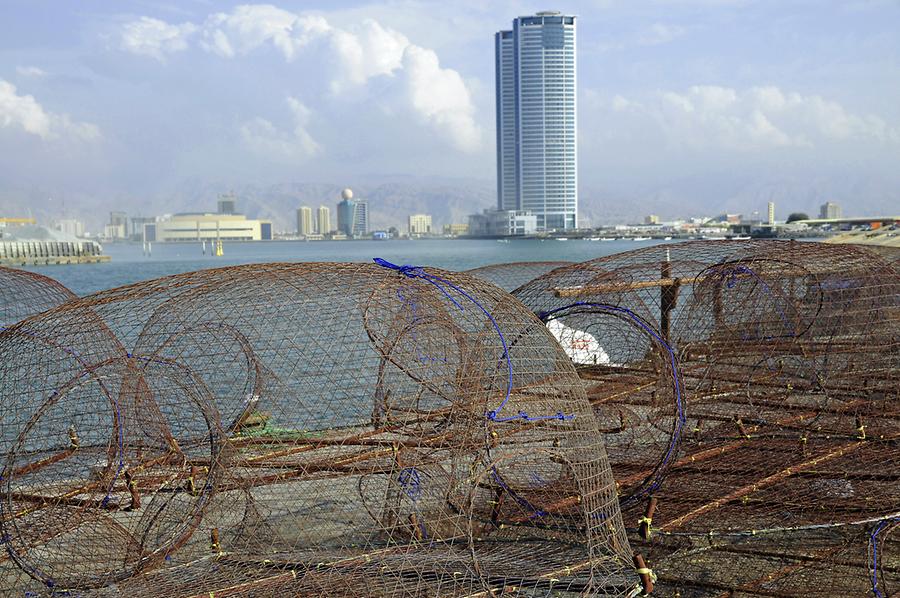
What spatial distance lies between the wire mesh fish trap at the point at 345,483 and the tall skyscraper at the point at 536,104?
169456 mm

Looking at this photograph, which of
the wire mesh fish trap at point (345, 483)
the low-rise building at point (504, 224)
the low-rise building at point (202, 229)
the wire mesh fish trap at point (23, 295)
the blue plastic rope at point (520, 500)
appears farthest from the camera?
the low-rise building at point (202, 229)

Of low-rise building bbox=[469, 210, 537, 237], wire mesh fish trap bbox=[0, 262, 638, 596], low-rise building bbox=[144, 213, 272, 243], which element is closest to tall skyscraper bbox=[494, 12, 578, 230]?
low-rise building bbox=[469, 210, 537, 237]

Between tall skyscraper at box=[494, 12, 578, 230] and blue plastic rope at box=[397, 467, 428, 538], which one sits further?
tall skyscraper at box=[494, 12, 578, 230]

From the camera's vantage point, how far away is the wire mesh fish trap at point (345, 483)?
451 cm

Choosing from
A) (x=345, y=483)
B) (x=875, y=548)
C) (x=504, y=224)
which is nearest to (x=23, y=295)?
(x=345, y=483)

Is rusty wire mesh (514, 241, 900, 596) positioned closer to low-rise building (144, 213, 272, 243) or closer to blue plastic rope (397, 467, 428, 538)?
blue plastic rope (397, 467, 428, 538)

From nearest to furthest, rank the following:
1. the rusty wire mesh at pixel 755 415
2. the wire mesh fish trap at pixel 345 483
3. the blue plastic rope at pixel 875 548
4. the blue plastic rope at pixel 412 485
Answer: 1. the wire mesh fish trap at pixel 345 483
2. the blue plastic rope at pixel 875 548
3. the blue plastic rope at pixel 412 485
4. the rusty wire mesh at pixel 755 415

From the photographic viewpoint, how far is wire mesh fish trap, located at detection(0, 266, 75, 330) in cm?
919

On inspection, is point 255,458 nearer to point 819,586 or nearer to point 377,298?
point 377,298

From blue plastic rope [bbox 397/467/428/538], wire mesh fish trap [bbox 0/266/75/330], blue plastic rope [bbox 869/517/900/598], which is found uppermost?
wire mesh fish trap [bbox 0/266/75/330]

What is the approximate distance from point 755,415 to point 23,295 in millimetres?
7016

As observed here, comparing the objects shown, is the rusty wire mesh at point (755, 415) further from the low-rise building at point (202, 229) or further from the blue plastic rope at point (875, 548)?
the low-rise building at point (202, 229)

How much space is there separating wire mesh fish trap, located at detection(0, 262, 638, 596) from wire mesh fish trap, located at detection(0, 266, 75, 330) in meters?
3.50

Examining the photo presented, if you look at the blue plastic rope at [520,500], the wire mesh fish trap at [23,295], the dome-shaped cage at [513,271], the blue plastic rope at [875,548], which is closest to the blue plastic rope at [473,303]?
the blue plastic rope at [520,500]
